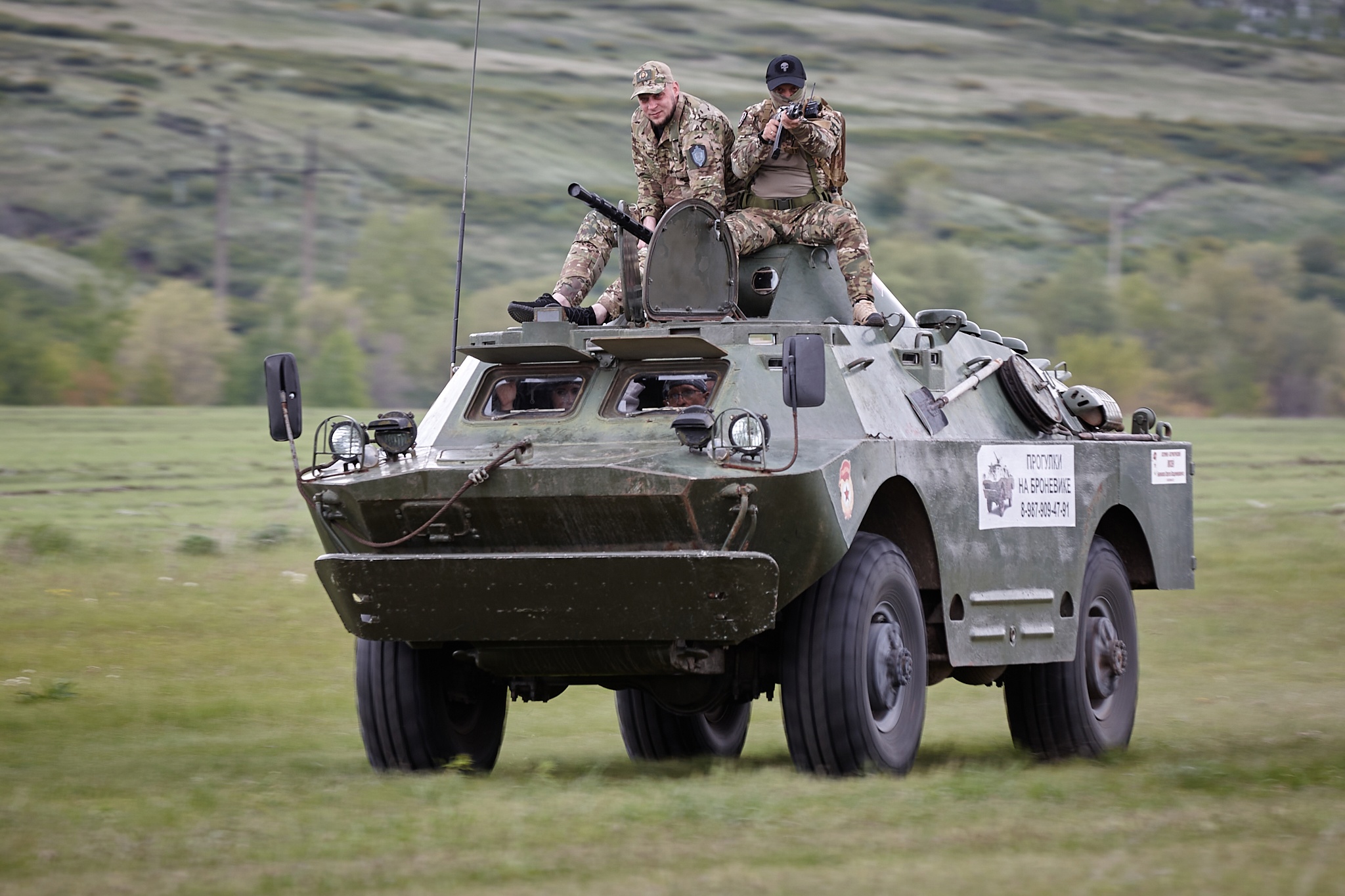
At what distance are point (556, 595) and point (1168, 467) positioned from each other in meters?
4.75

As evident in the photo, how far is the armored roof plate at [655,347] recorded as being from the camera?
29.2ft

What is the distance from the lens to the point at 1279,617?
18859 millimetres

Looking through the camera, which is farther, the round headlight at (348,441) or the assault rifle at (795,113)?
the assault rifle at (795,113)

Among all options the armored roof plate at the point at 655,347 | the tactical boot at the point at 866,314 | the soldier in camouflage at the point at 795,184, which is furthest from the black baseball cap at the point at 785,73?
the armored roof plate at the point at 655,347

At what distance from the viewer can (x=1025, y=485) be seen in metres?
10.2

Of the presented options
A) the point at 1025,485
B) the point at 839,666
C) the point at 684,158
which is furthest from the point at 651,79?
the point at 839,666

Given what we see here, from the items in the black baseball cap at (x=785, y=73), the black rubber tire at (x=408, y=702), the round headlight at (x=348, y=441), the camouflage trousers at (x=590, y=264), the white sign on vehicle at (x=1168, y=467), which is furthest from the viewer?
the white sign on vehicle at (x=1168, y=467)

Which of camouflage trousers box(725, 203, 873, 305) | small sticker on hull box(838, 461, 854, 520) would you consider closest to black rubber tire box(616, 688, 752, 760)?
camouflage trousers box(725, 203, 873, 305)

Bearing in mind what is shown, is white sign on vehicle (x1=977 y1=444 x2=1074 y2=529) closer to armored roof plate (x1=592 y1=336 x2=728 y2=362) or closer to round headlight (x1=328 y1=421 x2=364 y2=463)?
armored roof plate (x1=592 y1=336 x2=728 y2=362)

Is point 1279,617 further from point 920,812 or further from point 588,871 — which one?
point 588,871

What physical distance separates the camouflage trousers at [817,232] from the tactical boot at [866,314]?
0.09 m

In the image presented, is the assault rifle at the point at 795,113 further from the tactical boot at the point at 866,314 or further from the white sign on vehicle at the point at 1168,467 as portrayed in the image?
the white sign on vehicle at the point at 1168,467

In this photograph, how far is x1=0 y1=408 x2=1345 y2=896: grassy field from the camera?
6402mm

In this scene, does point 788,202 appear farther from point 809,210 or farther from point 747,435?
point 747,435
